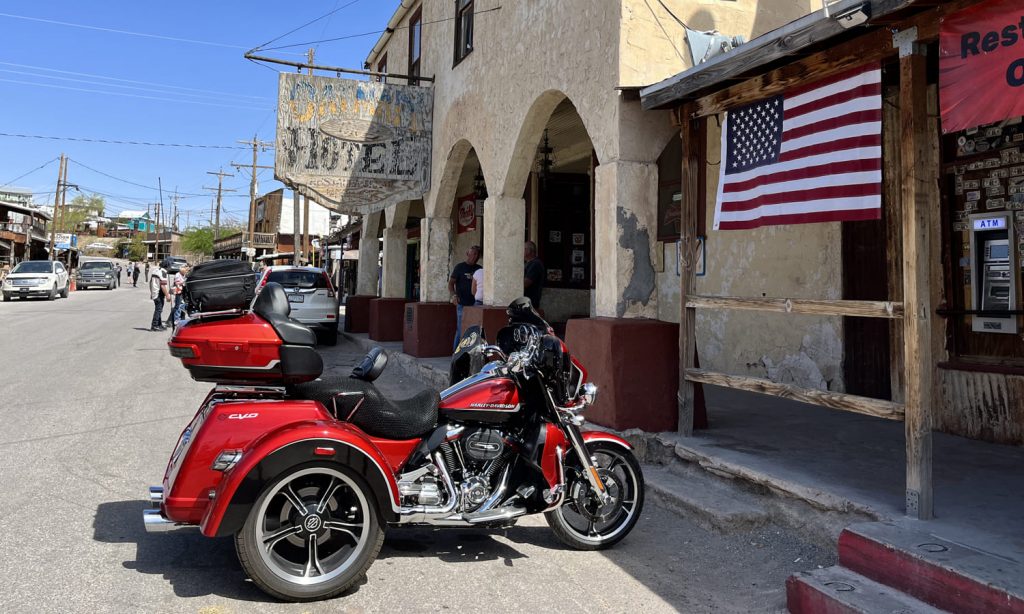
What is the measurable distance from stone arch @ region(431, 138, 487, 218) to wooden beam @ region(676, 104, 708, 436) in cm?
555

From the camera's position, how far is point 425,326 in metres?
11.6

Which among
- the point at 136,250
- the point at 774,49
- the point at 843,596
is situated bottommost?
the point at 843,596

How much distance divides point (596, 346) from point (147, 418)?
15.3 feet

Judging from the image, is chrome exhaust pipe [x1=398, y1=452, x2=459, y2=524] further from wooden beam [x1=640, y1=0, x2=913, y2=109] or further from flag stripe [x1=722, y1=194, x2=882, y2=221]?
wooden beam [x1=640, y1=0, x2=913, y2=109]

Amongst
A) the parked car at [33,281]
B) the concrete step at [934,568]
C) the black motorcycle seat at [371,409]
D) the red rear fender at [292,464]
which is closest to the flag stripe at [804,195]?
the concrete step at [934,568]

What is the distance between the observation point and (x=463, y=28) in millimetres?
11289

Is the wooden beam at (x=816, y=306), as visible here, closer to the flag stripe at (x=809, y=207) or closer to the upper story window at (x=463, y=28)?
the flag stripe at (x=809, y=207)

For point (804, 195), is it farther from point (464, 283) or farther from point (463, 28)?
point (463, 28)

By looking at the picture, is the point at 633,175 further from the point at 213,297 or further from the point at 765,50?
the point at 213,297

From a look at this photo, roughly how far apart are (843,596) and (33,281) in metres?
32.8

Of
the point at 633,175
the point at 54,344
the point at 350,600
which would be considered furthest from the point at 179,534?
the point at 54,344

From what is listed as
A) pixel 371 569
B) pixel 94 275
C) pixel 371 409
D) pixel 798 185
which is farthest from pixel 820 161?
pixel 94 275

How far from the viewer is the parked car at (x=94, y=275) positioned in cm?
4291

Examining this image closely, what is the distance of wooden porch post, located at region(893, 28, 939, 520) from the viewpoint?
390cm
